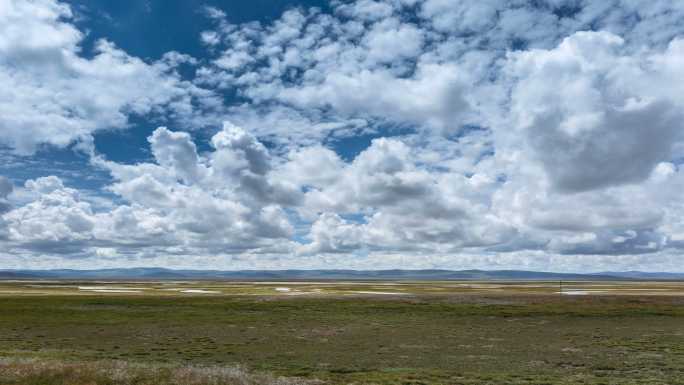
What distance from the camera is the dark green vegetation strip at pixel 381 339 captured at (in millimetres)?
29109

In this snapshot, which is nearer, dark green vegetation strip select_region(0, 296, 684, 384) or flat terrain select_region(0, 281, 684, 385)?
flat terrain select_region(0, 281, 684, 385)

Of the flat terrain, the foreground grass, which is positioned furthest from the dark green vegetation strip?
the foreground grass

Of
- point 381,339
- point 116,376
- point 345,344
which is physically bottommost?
point 381,339

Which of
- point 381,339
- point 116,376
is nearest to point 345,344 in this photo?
point 381,339

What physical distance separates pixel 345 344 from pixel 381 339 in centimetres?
465

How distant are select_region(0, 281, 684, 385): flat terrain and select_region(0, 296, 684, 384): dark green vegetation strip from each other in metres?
0.13

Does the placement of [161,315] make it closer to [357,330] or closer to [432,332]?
[357,330]

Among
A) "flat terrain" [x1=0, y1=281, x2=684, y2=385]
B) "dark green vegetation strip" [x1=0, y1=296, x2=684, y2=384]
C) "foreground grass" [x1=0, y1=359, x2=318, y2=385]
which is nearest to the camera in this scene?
"foreground grass" [x1=0, y1=359, x2=318, y2=385]

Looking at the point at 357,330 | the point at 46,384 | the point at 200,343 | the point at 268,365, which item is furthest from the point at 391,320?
the point at 46,384

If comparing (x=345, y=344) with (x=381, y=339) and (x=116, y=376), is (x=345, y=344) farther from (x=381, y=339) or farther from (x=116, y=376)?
(x=116, y=376)

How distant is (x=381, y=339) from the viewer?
43.1m

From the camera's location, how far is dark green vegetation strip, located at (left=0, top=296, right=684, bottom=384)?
29.1 meters

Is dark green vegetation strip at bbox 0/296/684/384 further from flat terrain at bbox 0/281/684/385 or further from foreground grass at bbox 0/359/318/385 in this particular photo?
foreground grass at bbox 0/359/318/385

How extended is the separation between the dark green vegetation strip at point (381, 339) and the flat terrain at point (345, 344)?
131 millimetres
